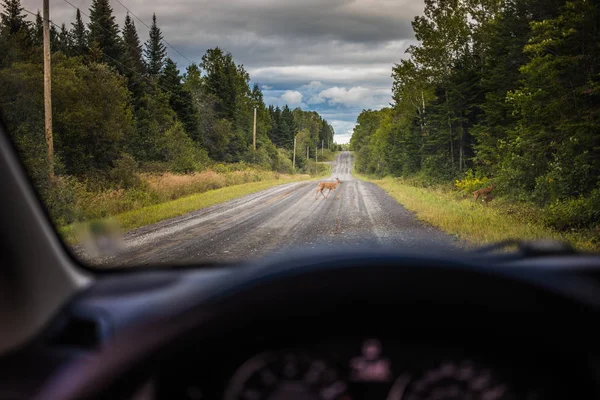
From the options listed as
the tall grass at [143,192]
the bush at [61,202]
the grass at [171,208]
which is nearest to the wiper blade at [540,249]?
the bush at [61,202]

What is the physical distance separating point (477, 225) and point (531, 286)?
4.57 metres

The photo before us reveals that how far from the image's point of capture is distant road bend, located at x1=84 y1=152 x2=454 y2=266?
5926 mm

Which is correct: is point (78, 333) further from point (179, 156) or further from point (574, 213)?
point (179, 156)

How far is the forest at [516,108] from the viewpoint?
7.01m

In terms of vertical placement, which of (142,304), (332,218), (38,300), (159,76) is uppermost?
(159,76)

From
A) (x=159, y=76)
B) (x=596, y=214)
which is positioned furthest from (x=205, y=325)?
(x=159, y=76)

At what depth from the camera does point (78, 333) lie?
1.25 metres

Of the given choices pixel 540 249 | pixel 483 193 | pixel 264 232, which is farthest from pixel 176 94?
pixel 540 249

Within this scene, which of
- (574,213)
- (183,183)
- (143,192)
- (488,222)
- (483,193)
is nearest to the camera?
(488,222)

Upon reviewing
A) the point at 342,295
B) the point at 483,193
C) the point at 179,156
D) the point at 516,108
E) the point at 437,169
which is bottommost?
the point at 483,193

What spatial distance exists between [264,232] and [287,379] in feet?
23.2

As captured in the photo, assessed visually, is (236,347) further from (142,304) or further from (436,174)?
(436,174)

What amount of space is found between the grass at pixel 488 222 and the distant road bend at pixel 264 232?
214 millimetres

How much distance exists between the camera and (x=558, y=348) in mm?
861
